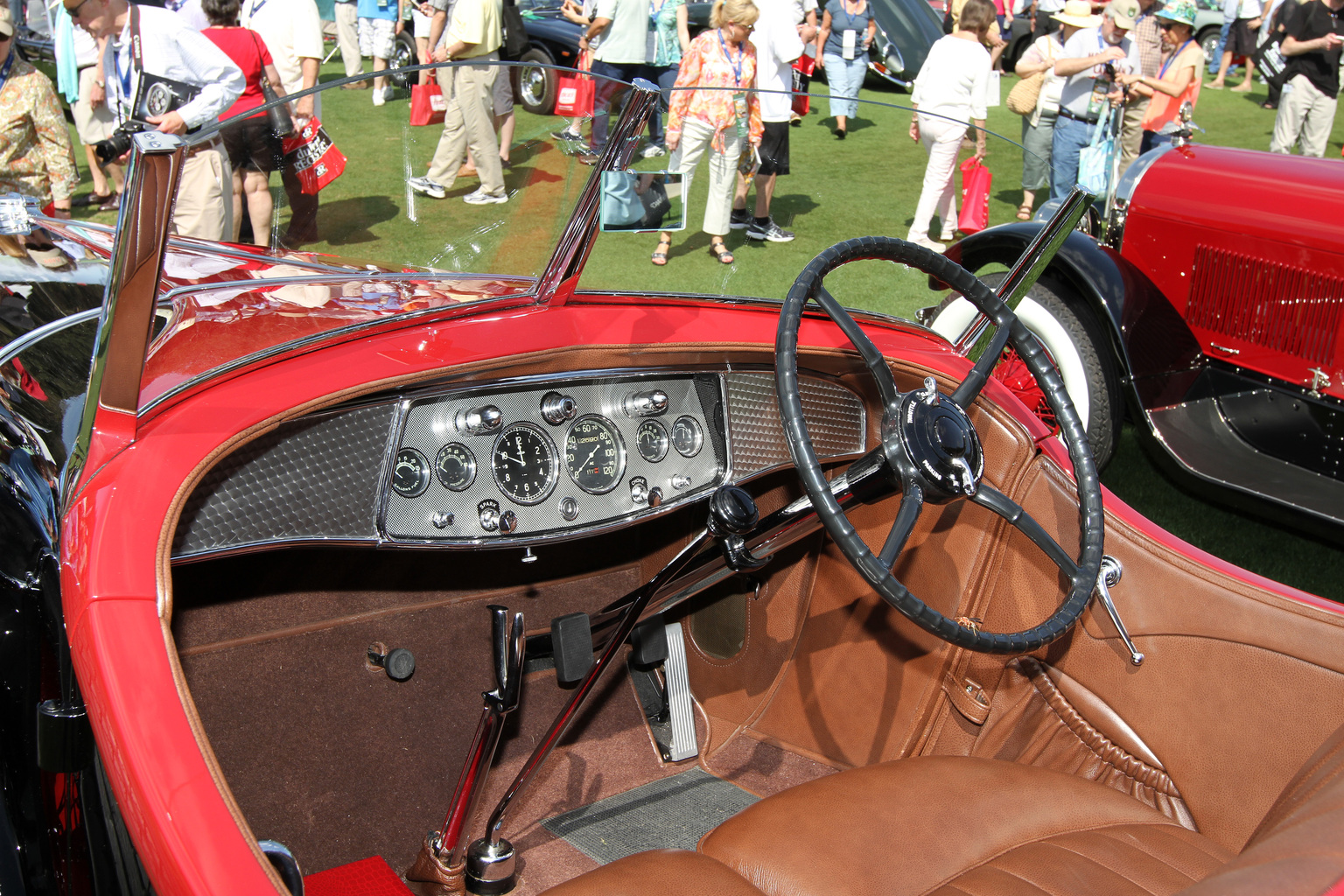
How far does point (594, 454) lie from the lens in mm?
2092

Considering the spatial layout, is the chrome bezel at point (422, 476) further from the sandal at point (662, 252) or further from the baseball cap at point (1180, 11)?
the baseball cap at point (1180, 11)

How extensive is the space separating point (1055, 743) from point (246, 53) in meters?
4.47

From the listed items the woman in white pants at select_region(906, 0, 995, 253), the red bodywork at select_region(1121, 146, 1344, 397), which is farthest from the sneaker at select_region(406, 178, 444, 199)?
the red bodywork at select_region(1121, 146, 1344, 397)

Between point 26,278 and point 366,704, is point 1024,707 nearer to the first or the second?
point 366,704

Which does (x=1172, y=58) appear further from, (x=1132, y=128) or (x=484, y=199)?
(x=484, y=199)

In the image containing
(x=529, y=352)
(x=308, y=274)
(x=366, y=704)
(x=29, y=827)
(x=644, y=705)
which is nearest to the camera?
(x=29, y=827)

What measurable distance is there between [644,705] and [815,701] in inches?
20.6

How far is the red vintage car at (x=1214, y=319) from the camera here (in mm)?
3672

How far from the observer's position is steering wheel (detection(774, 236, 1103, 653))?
1545 mm

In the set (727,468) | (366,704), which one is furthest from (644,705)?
(727,468)

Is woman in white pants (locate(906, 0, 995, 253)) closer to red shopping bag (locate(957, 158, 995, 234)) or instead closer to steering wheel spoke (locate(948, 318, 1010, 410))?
red shopping bag (locate(957, 158, 995, 234))

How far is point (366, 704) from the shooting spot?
250cm

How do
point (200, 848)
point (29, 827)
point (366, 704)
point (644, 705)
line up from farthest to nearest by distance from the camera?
point (644, 705) → point (366, 704) → point (29, 827) → point (200, 848)

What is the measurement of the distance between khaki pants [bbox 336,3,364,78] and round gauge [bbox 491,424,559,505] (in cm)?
858
